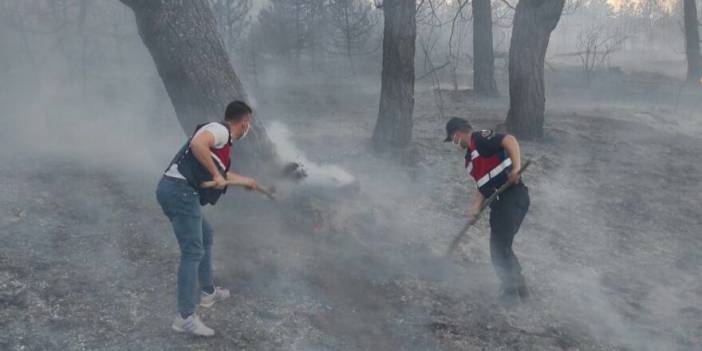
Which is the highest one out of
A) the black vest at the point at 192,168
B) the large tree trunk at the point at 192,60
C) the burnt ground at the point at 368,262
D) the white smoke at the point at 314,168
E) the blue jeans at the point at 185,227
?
the large tree trunk at the point at 192,60

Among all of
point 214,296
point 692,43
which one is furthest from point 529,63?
point 692,43

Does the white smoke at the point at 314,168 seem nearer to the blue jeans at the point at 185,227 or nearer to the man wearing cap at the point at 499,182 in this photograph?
the man wearing cap at the point at 499,182

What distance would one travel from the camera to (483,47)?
635 inches

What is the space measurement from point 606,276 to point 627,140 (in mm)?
6158

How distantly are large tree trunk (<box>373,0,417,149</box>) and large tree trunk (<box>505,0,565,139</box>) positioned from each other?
2.51 metres

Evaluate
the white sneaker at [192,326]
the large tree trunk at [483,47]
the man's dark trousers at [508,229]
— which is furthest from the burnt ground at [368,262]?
the large tree trunk at [483,47]

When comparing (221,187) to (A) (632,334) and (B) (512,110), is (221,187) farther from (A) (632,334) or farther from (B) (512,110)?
(B) (512,110)

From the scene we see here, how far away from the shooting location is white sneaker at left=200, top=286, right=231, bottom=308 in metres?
4.93

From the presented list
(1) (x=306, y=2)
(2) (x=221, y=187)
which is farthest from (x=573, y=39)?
(2) (x=221, y=187)

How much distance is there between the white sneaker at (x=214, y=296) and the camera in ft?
16.2

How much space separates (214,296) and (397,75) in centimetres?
561

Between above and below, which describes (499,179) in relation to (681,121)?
above

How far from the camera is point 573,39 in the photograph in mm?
52344

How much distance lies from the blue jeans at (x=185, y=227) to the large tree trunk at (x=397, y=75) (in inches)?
224
